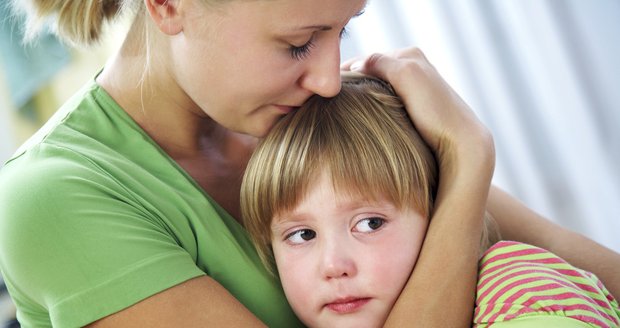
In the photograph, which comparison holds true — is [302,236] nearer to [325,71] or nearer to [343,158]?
[343,158]

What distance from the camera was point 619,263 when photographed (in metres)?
1.45

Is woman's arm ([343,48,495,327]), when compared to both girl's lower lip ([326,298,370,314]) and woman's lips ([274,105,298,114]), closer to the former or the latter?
girl's lower lip ([326,298,370,314])

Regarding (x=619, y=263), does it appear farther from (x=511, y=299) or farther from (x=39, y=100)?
(x=39, y=100)

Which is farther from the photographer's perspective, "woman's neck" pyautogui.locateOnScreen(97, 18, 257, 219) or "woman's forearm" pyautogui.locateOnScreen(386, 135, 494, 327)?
"woman's neck" pyautogui.locateOnScreen(97, 18, 257, 219)

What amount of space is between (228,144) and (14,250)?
56 cm

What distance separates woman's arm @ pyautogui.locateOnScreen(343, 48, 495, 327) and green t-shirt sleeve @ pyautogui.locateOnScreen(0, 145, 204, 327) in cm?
35

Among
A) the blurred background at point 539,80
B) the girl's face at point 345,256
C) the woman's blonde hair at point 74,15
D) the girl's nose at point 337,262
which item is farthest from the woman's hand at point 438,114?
the blurred background at point 539,80

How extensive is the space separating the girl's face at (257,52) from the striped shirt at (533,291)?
0.38 m

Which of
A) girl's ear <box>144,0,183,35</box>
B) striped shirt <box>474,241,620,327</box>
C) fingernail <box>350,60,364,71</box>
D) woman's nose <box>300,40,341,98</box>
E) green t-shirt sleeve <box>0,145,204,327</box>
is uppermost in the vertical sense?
girl's ear <box>144,0,183,35</box>

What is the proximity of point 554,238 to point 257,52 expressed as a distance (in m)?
0.70

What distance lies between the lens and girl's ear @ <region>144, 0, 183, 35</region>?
4.08ft

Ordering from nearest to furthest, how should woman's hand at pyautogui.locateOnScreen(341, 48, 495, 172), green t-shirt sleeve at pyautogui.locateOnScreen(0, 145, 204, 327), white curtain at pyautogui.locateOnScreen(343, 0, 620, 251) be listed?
green t-shirt sleeve at pyautogui.locateOnScreen(0, 145, 204, 327)
woman's hand at pyautogui.locateOnScreen(341, 48, 495, 172)
white curtain at pyautogui.locateOnScreen(343, 0, 620, 251)

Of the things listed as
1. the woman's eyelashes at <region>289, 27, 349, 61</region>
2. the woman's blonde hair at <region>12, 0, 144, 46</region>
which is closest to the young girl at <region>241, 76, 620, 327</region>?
the woman's eyelashes at <region>289, 27, 349, 61</region>

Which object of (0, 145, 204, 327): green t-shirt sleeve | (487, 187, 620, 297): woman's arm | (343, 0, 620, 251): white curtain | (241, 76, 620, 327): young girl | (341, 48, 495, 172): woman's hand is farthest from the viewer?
(343, 0, 620, 251): white curtain
